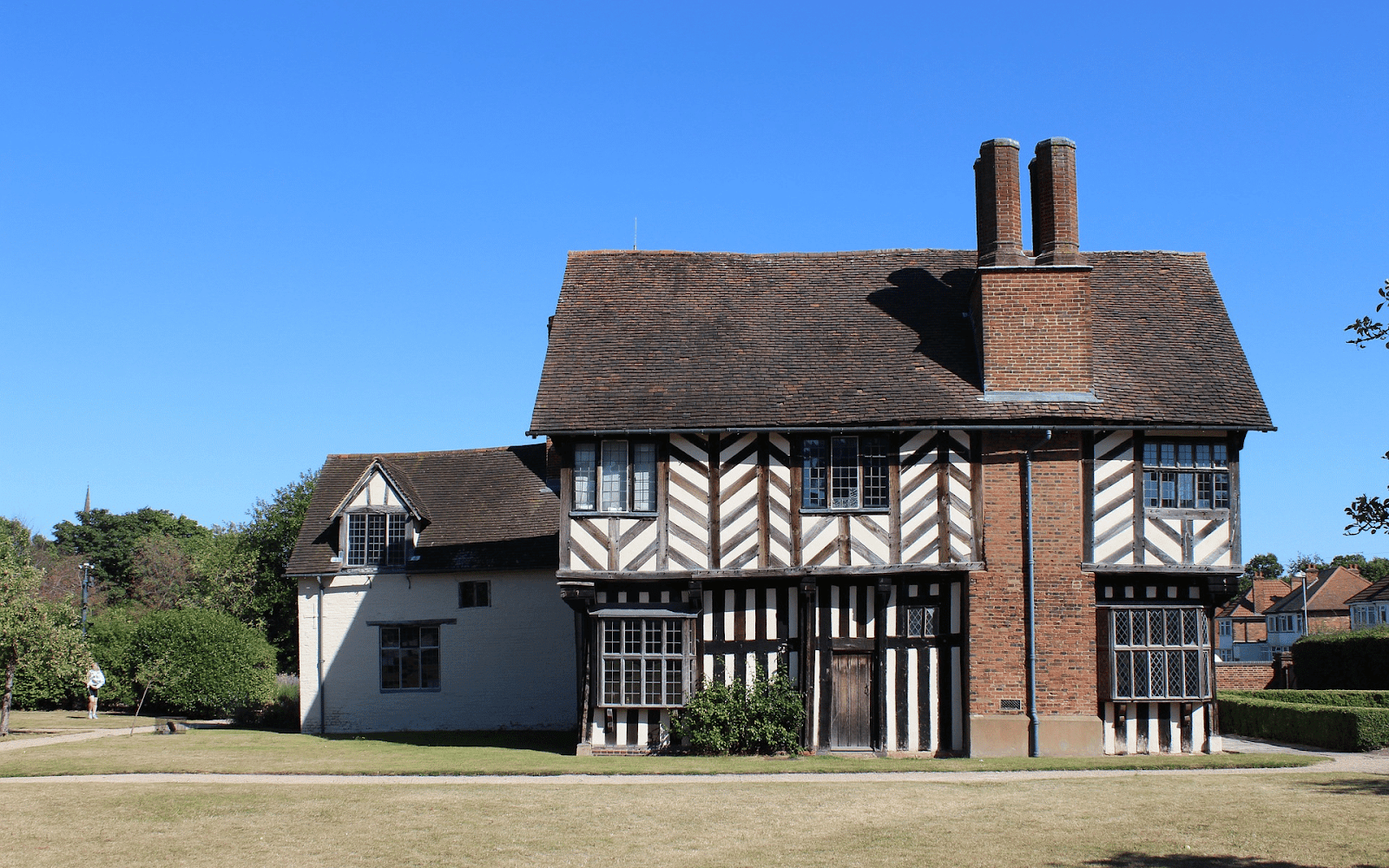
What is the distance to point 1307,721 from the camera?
2186 centimetres

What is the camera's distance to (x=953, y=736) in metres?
19.7

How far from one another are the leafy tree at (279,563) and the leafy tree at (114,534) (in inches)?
1152

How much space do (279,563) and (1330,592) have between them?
60.9 m

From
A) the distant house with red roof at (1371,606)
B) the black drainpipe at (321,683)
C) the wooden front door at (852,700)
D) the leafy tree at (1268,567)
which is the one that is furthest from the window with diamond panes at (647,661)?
the leafy tree at (1268,567)

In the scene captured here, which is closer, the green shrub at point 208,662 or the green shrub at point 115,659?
the green shrub at point 208,662

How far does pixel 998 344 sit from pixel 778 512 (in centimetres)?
471

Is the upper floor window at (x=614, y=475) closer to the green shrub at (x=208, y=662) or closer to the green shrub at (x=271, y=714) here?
the green shrub at (x=271, y=714)

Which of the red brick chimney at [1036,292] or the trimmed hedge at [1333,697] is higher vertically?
the red brick chimney at [1036,292]

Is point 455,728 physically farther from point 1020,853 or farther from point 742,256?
point 1020,853

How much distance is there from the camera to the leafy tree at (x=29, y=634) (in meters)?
25.6

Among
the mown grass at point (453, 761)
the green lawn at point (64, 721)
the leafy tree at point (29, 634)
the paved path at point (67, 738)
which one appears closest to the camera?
the mown grass at point (453, 761)

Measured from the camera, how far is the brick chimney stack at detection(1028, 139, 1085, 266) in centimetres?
2092

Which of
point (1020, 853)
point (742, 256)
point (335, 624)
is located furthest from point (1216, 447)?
point (335, 624)

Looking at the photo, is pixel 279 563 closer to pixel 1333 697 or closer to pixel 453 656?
pixel 453 656
